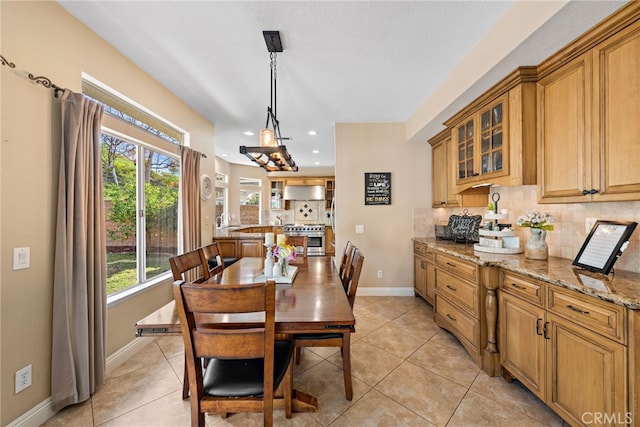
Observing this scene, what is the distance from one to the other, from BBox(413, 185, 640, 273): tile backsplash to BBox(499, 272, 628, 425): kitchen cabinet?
0.59 meters

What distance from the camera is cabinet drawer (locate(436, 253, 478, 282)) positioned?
2.20 meters

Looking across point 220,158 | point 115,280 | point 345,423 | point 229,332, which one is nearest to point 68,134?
point 115,280

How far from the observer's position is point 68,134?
1711 millimetres

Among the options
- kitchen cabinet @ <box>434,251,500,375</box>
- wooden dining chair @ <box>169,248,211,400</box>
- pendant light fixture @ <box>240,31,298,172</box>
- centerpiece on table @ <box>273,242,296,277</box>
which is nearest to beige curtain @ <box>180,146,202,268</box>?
wooden dining chair @ <box>169,248,211,400</box>

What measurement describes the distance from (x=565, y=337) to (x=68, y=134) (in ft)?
11.2

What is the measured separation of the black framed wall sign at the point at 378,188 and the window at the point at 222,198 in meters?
4.05

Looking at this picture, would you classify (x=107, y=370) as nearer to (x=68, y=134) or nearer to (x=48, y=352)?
(x=48, y=352)

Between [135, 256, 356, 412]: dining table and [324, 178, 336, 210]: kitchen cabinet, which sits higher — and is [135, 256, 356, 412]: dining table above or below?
below

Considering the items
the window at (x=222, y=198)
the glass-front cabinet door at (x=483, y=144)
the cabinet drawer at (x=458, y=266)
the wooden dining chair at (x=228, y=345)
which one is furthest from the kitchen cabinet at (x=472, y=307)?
the window at (x=222, y=198)

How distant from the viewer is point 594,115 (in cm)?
156

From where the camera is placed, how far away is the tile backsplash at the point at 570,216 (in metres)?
1.61

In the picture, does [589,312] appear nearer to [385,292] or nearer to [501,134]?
[501,134]

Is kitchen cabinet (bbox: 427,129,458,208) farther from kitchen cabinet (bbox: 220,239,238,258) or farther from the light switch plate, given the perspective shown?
the light switch plate

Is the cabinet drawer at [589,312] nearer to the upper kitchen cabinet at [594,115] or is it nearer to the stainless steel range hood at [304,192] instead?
the upper kitchen cabinet at [594,115]
